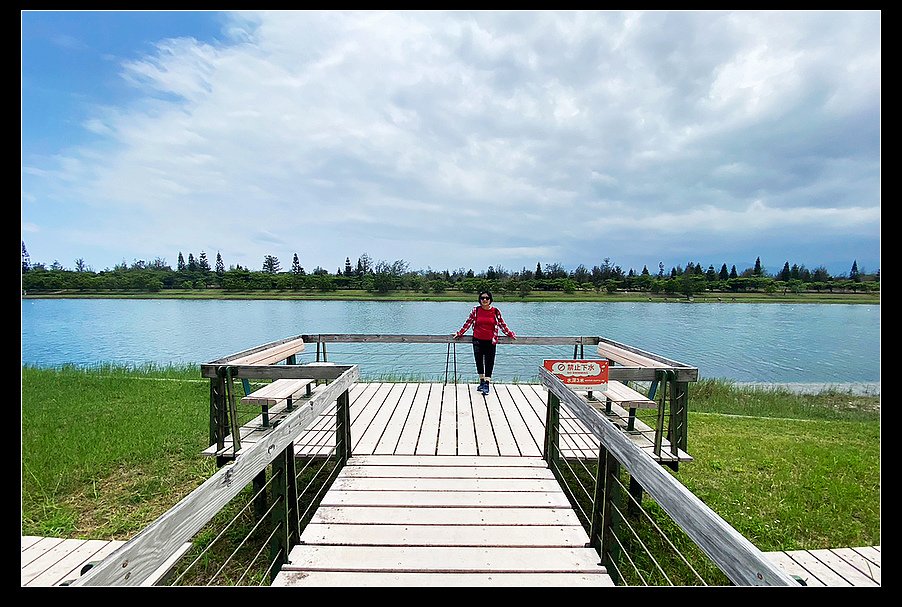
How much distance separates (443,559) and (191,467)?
10.7 feet

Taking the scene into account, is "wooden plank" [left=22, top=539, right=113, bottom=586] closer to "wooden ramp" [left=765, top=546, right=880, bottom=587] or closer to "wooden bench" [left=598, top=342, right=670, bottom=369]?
"wooden bench" [left=598, top=342, right=670, bottom=369]

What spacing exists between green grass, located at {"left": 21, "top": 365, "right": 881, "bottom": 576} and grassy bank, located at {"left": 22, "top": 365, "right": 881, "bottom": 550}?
12 mm

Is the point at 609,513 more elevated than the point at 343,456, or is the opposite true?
the point at 609,513

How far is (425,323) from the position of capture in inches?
766

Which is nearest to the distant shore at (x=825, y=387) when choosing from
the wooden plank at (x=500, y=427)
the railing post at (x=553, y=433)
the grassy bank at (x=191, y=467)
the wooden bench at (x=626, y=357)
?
the grassy bank at (x=191, y=467)

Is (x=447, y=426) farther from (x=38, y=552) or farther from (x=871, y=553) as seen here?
(x=871, y=553)

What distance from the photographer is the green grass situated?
3174 mm

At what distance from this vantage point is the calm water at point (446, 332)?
12688 millimetres

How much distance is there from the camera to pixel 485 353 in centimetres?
505

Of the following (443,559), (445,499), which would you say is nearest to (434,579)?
(443,559)

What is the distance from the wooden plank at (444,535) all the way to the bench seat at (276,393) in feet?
4.02

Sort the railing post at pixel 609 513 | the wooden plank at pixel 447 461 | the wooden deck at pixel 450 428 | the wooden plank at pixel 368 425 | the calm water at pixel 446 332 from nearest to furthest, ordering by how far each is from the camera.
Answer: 1. the railing post at pixel 609 513
2. the wooden plank at pixel 447 461
3. the wooden deck at pixel 450 428
4. the wooden plank at pixel 368 425
5. the calm water at pixel 446 332

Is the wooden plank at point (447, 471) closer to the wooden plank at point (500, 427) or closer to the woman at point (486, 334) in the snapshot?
the wooden plank at point (500, 427)
